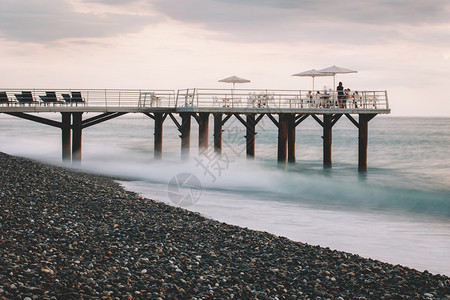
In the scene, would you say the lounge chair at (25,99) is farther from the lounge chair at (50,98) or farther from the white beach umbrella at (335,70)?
the white beach umbrella at (335,70)

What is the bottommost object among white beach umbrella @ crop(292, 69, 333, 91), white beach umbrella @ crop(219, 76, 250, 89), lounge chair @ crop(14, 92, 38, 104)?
lounge chair @ crop(14, 92, 38, 104)

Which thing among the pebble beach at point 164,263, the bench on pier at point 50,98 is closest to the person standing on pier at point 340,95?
the bench on pier at point 50,98

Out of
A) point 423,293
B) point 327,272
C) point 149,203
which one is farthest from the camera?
point 149,203

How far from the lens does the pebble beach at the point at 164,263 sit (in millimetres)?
6016

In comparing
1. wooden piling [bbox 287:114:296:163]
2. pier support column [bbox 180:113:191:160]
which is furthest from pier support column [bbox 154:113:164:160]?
wooden piling [bbox 287:114:296:163]

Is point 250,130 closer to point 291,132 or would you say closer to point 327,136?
point 291,132

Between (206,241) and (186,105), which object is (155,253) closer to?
(206,241)

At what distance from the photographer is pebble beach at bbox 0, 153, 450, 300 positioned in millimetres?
6016

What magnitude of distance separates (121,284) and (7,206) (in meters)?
4.41

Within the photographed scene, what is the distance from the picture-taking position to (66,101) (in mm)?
21141

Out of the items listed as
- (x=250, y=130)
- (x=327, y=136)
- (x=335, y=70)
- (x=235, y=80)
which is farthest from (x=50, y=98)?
(x=335, y=70)

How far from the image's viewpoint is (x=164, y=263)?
708 centimetres

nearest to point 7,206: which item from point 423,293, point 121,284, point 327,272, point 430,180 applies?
point 121,284

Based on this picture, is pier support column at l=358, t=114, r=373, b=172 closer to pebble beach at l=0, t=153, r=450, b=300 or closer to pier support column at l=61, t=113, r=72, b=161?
pier support column at l=61, t=113, r=72, b=161
